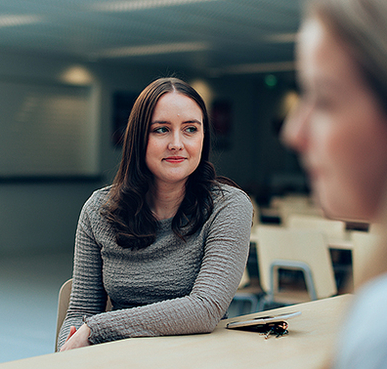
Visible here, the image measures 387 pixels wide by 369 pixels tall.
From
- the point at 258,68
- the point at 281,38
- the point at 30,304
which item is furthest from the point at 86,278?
the point at 258,68

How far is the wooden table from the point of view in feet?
3.98

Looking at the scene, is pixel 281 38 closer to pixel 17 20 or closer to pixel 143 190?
pixel 17 20

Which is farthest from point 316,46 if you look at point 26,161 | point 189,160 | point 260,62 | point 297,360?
point 260,62

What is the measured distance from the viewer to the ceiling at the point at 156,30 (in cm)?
557

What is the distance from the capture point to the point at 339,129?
33 cm

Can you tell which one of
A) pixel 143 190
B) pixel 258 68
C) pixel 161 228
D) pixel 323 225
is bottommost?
pixel 323 225

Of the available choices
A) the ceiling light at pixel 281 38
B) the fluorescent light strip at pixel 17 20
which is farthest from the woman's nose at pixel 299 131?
the ceiling light at pixel 281 38

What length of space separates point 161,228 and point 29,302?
3.92 m

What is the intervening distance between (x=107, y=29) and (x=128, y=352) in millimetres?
5829

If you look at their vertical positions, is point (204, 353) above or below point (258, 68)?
below

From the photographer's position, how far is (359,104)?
323 millimetres

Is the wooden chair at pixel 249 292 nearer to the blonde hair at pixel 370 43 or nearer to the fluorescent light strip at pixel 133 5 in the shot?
the fluorescent light strip at pixel 133 5

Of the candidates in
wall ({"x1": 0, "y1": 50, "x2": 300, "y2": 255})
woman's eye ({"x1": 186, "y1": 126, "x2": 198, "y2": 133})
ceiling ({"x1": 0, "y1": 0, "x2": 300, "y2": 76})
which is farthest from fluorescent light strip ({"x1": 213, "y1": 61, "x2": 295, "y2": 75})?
woman's eye ({"x1": 186, "y1": 126, "x2": 198, "y2": 133})

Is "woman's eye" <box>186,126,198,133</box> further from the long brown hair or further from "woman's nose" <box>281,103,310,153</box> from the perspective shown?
"woman's nose" <box>281,103,310,153</box>
